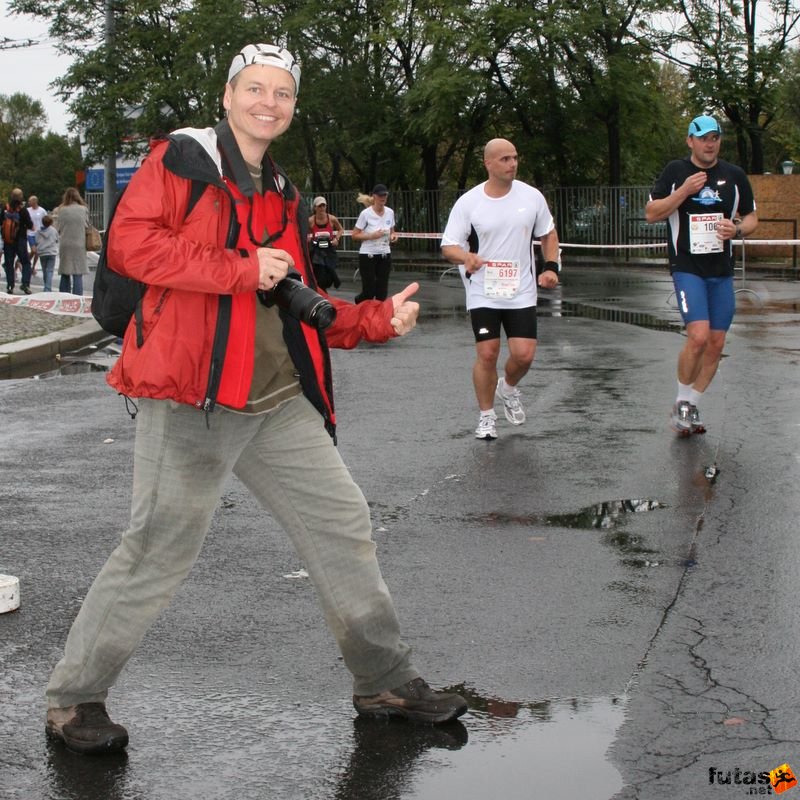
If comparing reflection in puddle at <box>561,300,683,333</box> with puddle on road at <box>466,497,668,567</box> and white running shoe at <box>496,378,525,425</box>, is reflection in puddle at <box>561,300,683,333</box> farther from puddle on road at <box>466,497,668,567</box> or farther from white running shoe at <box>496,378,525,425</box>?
puddle on road at <box>466,497,668,567</box>

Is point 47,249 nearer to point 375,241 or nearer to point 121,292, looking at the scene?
point 375,241

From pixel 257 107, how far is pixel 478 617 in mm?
2129

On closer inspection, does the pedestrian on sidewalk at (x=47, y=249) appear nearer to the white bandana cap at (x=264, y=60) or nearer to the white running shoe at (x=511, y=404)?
the white running shoe at (x=511, y=404)

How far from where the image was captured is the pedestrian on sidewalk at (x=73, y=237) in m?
21.7

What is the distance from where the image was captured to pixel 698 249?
9.23 m

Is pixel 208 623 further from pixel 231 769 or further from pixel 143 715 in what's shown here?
pixel 231 769

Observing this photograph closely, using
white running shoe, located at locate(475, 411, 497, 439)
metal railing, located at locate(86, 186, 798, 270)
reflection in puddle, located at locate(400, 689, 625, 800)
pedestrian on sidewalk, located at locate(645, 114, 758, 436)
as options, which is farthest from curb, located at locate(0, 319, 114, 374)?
metal railing, located at locate(86, 186, 798, 270)

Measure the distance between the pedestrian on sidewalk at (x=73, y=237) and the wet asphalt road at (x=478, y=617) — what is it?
38.4 feet

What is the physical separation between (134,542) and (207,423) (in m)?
0.38

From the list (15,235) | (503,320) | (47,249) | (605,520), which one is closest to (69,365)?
(503,320)

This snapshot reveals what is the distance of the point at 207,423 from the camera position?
404 cm

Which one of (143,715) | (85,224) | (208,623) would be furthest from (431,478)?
(85,224)

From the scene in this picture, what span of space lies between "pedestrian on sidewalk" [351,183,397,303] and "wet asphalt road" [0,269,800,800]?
940 cm

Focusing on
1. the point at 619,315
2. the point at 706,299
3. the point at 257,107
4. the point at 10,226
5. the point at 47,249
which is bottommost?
the point at 619,315
